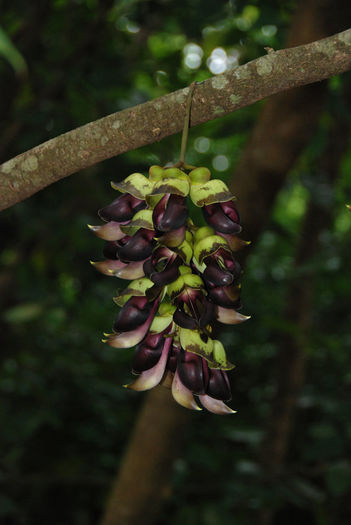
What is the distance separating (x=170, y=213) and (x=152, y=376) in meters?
0.26

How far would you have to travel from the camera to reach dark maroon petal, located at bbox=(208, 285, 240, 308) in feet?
2.92

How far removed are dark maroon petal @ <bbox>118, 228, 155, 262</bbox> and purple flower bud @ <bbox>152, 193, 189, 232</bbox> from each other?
4 cm

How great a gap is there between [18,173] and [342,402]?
2.69 meters

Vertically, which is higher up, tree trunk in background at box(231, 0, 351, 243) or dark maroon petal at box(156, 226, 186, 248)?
tree trunk in background at box(231, 0, 351, 243)

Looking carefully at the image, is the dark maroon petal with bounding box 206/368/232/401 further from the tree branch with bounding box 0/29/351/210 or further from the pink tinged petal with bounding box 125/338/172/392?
the tree branch with bounding box 0/29/351/210

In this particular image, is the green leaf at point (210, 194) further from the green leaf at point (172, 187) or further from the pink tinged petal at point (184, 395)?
the pink tinged petal at point (184, 395)

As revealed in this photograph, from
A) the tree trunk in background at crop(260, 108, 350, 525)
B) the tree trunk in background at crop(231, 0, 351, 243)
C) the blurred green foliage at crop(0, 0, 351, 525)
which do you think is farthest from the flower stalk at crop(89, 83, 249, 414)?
the tree trunk in background at crop(260, 108, 350, 525)

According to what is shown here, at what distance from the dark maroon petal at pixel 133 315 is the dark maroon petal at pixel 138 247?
7 centimetres

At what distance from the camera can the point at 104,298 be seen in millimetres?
3789

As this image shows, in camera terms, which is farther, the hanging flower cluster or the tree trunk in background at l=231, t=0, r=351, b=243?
the tree trunk in background at l=231, t=0, r=351, b=243

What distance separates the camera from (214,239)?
87 cm

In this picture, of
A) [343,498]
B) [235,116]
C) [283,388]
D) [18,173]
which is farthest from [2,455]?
[18,173]

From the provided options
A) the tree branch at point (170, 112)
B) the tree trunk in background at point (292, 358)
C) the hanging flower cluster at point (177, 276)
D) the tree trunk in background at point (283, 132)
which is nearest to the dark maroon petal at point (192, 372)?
the hanging flower cluster at point (177, 276)

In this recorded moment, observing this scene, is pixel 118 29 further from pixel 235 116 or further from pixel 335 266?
pixel 335 266
